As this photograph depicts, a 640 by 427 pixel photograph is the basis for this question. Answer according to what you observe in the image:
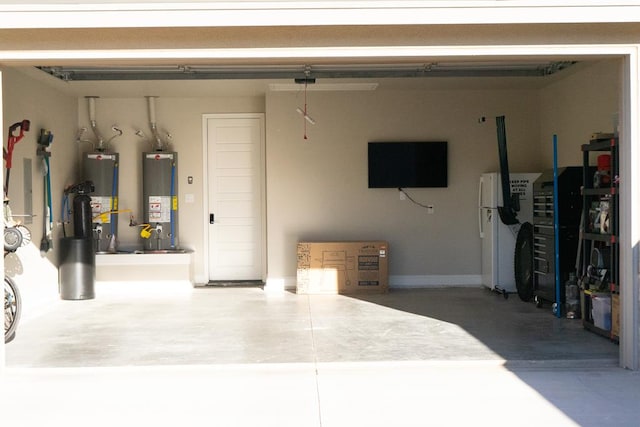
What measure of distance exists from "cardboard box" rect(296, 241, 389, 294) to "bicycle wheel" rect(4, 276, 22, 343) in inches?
145

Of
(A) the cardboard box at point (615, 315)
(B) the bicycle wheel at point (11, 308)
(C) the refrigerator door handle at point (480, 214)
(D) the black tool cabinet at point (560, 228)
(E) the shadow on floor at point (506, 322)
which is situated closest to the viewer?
(E) the shadow on floor at point (506, 322)

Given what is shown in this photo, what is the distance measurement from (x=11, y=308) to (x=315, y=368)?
106 inches

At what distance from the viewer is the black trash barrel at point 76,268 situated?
8656 millimetres

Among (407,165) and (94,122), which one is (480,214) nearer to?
(407,165)

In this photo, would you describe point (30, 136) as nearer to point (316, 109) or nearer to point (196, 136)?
point (196, 136)

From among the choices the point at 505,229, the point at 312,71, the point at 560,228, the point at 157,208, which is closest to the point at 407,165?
the point at 505,229

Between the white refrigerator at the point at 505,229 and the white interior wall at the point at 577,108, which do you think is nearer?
the white interior wall at the point at 577,108

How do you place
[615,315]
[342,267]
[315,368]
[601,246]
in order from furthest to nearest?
[342,267] → [601,246] → [615,315] → [315,368]

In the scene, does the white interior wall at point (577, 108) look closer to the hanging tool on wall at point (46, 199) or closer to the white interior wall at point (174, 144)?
the white interior wall at point (174, 144)

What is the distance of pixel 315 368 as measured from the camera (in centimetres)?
527

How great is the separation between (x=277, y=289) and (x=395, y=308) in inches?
80.8

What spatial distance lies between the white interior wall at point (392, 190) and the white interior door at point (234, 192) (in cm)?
47

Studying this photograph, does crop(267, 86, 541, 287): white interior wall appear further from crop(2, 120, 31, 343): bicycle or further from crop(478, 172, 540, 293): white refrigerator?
→ crop(2, 120, 31, 343): bicycle

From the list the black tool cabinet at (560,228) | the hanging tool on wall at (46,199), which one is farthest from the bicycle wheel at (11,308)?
the black tool cabinet at (560,228)
